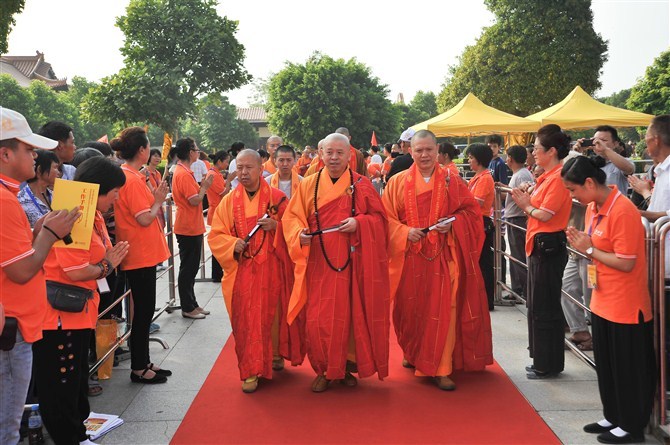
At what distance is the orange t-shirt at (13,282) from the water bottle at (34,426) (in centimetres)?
115

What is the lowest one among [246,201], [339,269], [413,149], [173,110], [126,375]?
[126,375]

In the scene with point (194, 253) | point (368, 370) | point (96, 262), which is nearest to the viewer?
point (96, 262)

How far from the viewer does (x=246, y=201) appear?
4.79 m

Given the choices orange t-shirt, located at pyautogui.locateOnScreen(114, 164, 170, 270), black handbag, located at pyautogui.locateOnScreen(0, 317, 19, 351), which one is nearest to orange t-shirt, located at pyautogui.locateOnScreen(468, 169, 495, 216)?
orange t-shirt, located at pyautogui.locateOnScreen(114, 164, 170, 270)

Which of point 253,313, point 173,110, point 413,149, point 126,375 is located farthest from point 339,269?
point 173,110

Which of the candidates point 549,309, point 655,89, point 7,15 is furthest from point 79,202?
point 655,89

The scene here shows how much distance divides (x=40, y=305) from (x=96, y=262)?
2.27 feet

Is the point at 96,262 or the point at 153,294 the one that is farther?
the point at 153,294

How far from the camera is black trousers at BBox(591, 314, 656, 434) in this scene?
11.5ft

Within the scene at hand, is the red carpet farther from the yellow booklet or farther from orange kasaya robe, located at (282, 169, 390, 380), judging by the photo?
the yellow booklet

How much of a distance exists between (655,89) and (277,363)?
2866 cm

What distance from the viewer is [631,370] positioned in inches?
138

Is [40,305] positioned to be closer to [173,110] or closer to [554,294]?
[554,294]

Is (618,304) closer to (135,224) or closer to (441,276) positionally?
(441,276)
